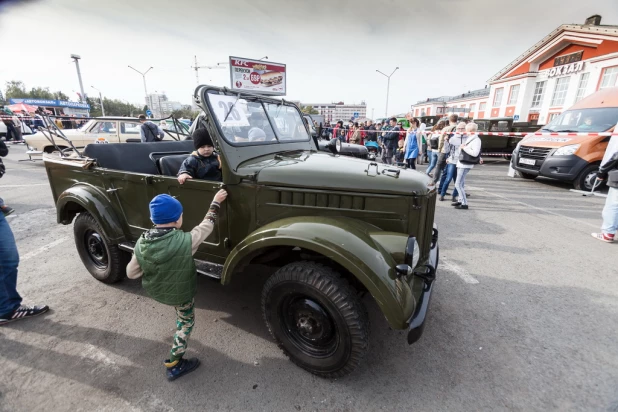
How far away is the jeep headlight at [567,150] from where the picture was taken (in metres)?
7.44

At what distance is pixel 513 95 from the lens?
26344 millimetres

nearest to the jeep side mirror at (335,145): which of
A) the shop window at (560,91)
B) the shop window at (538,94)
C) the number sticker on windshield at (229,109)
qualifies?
the number sticker on windshield at (229,109)

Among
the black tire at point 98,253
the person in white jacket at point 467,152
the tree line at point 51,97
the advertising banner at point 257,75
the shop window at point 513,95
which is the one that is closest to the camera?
the black tire at point 98,253

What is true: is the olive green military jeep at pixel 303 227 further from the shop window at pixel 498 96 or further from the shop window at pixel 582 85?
the shop window at pixel 498 96

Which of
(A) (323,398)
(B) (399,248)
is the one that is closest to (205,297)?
(A) (323,398)

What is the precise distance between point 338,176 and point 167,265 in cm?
135

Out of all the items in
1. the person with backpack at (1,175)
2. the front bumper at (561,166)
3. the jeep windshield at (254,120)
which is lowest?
the front bumper at (561,166)

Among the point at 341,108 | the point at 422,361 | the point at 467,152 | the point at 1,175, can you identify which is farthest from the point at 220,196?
the point at 341,108

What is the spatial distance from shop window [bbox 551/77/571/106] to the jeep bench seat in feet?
90.1

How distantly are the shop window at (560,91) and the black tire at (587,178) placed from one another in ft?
61.9

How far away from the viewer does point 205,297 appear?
3.11m

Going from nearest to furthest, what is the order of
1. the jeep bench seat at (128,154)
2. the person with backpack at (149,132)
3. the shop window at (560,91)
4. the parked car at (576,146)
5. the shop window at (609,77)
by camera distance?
the jeep bench seat at (128,154)
the person with backpack at (149,132)
the parked car at (576,146)
the shop window at (609,77)
the shop window at (560,91)

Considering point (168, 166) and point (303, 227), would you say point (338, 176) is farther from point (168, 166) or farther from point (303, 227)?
point (168, 166)

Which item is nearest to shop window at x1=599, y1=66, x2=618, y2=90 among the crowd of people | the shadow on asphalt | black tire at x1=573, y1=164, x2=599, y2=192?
black tire at x1=573, y1=164, x2=599, y2=192
